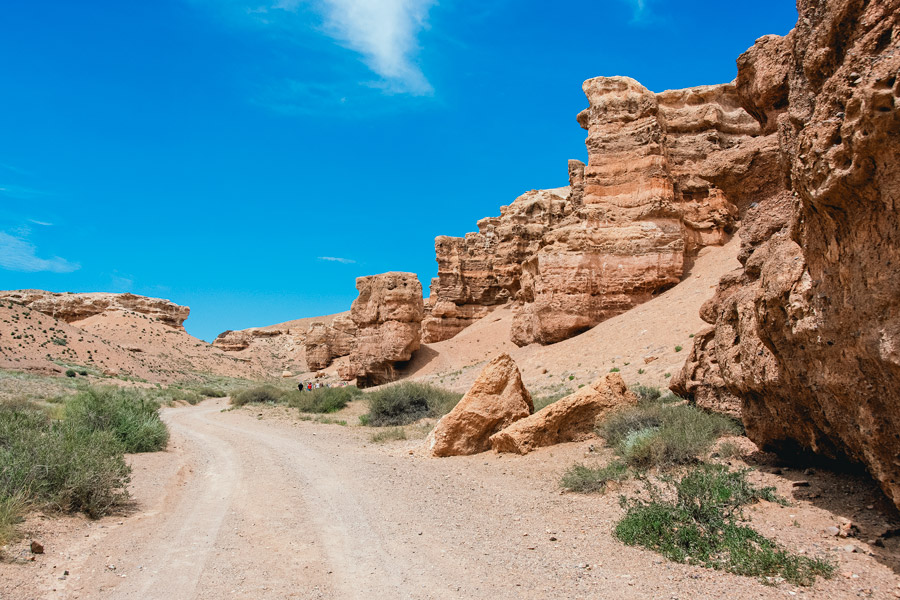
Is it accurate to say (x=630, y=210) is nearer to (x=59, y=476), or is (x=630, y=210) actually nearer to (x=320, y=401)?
(x=320, y=401)

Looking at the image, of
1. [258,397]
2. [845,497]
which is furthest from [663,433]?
[258,397]

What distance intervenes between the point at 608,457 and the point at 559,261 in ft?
53.7

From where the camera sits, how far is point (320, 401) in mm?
22125

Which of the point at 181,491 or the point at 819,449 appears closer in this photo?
the point at 819,449

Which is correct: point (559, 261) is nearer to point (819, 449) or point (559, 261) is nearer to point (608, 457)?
point (608, 457)

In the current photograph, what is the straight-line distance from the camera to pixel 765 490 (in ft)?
18.1

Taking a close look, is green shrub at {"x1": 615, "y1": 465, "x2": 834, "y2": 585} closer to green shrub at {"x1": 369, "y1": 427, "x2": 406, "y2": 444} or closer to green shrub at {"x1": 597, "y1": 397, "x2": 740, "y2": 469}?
green shrub at {"x1": 597, "y1": 397, "x2": 740, "y2": 469}

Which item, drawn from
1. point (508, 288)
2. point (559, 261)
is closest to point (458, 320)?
point (508, 288)

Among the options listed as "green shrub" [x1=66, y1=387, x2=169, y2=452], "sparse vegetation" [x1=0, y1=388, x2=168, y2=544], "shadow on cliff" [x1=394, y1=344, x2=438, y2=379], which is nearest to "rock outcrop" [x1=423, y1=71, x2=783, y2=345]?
"shadow on cliff" [x1=394, y1=344, x2=438, y2=379]

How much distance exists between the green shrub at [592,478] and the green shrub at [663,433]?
1.19 feet

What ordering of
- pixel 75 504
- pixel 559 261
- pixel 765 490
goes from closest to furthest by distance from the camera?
pixel 765 490 < pixel 75 504 < pixel 559 261

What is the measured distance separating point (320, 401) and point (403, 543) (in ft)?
57.8

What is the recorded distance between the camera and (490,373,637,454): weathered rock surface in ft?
31.3

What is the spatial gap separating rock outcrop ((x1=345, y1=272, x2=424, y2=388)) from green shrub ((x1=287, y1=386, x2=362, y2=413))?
931 cm
